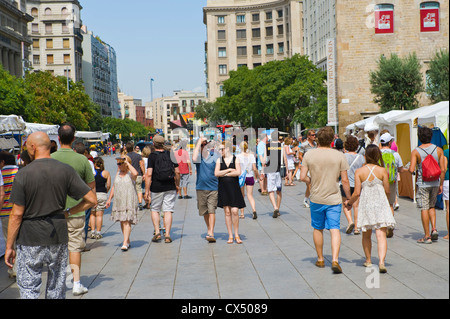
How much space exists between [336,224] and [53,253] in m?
3.89

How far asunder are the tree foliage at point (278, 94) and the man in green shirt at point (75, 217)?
41.4 meters

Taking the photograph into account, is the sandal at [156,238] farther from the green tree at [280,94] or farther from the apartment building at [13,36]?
the apartment building at [13,36]

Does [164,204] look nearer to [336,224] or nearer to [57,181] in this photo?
[336,224]

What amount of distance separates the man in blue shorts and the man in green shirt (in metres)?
2.87

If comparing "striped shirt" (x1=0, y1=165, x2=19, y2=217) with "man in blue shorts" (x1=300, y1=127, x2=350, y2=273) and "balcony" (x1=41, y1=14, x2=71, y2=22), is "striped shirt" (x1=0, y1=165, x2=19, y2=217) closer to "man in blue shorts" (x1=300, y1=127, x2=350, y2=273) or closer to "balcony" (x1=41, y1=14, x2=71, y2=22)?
"man in blue shorts" (x1=300, y1=127, x2=350, y2=273)

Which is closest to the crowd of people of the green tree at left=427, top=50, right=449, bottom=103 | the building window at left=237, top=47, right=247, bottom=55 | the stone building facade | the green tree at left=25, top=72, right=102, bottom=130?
the green tree at left=427, top=50, right=449, bottom=103

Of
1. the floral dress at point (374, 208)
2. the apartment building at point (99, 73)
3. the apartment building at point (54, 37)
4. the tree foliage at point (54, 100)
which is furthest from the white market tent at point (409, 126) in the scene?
the apartment building at point (99, 73)

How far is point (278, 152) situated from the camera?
15602mm

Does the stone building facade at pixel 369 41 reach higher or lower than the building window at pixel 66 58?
lower

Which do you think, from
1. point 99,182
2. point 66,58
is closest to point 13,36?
point 66,58

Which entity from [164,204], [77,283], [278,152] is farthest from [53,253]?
[278,152]

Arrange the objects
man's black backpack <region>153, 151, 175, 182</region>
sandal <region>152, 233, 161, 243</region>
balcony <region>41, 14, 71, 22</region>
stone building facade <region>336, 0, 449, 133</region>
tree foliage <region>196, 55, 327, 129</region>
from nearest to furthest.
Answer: man's black backpack <region>153, 151, 175, 182</region>, sandal <region>152, 233, 161, 243</region>, stone building facade <region>336, 0, 449, 133</region>, tree foliage <region>196, 55, 327, 129</region>, balcony <region>41, 14, 71, 22</region>

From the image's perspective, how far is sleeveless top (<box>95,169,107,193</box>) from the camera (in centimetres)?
1093

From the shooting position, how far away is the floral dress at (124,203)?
382 inches
